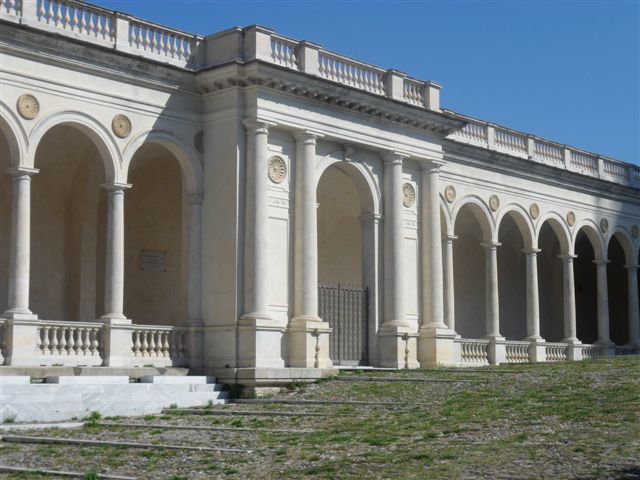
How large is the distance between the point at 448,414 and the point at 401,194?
1265 centimetres

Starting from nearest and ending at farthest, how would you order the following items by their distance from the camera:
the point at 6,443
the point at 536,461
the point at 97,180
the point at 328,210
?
the point at 536,461, the point at 6,443, the point at 97,180, the point at 328,210

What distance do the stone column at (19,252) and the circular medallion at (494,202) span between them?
17402 mm

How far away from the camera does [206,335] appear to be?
26906 mm

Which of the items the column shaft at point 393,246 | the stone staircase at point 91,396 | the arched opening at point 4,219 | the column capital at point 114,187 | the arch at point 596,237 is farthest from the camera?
the arch at point 596,237

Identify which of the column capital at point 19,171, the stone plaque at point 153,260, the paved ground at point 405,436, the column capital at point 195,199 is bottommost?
the paved ground at point 405,436

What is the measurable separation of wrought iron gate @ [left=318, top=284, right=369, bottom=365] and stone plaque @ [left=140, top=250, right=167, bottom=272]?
4185mm

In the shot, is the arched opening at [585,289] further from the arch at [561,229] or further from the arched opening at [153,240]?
the arched opening at [153,240]

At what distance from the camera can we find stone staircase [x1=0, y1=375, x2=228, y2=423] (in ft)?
67.2

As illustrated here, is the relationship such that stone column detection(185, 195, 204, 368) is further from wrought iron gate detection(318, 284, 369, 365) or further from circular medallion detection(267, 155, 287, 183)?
wrought iron gate detection(318, 284, 369, 365)

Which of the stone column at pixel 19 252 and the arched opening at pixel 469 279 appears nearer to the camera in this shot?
the stone column at pixel 19 252

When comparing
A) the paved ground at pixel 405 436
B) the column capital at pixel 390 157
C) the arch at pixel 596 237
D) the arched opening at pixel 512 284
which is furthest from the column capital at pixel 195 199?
the arch at pixel 596 237

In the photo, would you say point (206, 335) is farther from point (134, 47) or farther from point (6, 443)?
point (6, 443)

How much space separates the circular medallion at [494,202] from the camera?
Result: 3735 centimetres

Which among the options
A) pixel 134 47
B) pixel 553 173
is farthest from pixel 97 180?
pixel 553 173
